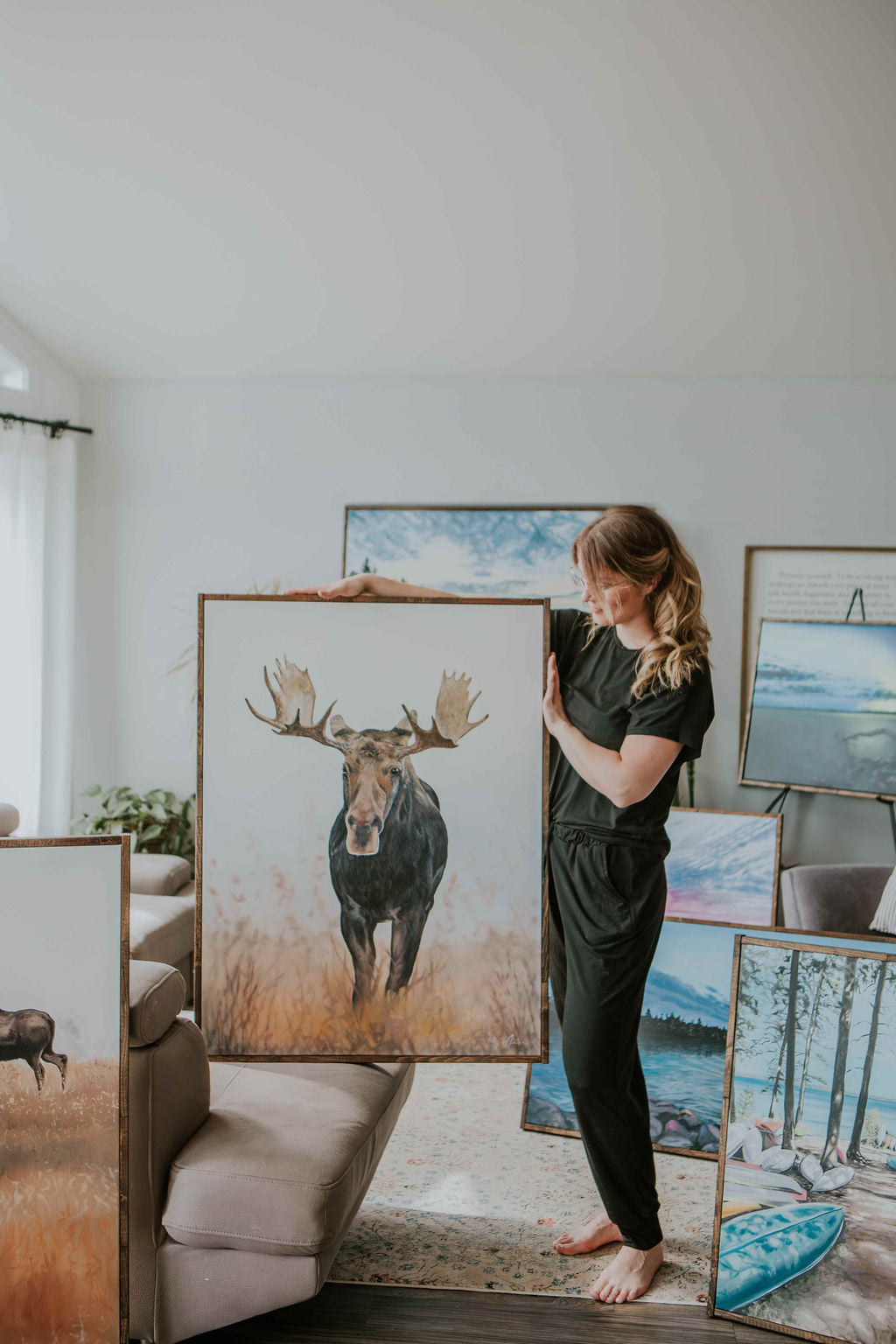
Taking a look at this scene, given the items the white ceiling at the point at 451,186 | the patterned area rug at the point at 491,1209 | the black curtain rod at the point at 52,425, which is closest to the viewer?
the patterned area rug at the point at 491,1209

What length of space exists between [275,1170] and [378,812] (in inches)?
24.5

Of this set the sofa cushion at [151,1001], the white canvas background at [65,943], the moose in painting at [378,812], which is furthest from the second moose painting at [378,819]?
the white canvas background at [65,943]

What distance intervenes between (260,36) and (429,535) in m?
1.87

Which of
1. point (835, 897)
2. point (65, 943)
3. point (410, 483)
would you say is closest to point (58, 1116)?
point (65, 943)

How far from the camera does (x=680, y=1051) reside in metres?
2.67

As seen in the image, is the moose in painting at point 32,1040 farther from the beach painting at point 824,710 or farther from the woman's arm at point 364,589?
the beach painting at point 824,710

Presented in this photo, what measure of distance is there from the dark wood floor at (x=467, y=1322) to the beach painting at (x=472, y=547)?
2.53 meters

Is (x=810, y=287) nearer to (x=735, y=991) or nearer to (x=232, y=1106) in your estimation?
(x=735, y=991)

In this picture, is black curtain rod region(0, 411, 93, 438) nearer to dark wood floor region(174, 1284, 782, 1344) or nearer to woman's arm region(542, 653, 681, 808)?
woman's arm region(542, 653, 681, 808)

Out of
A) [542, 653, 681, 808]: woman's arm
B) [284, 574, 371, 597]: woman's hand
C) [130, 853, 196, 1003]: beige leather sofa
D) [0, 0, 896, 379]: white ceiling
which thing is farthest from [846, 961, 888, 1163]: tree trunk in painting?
[0, 0, 896, 379]: white ceiling

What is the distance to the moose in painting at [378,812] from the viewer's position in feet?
5.77

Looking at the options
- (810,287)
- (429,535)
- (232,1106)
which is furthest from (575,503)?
(232,1106)

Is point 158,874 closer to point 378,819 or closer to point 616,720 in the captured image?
point 378,819

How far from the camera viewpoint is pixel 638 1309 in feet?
6.06
